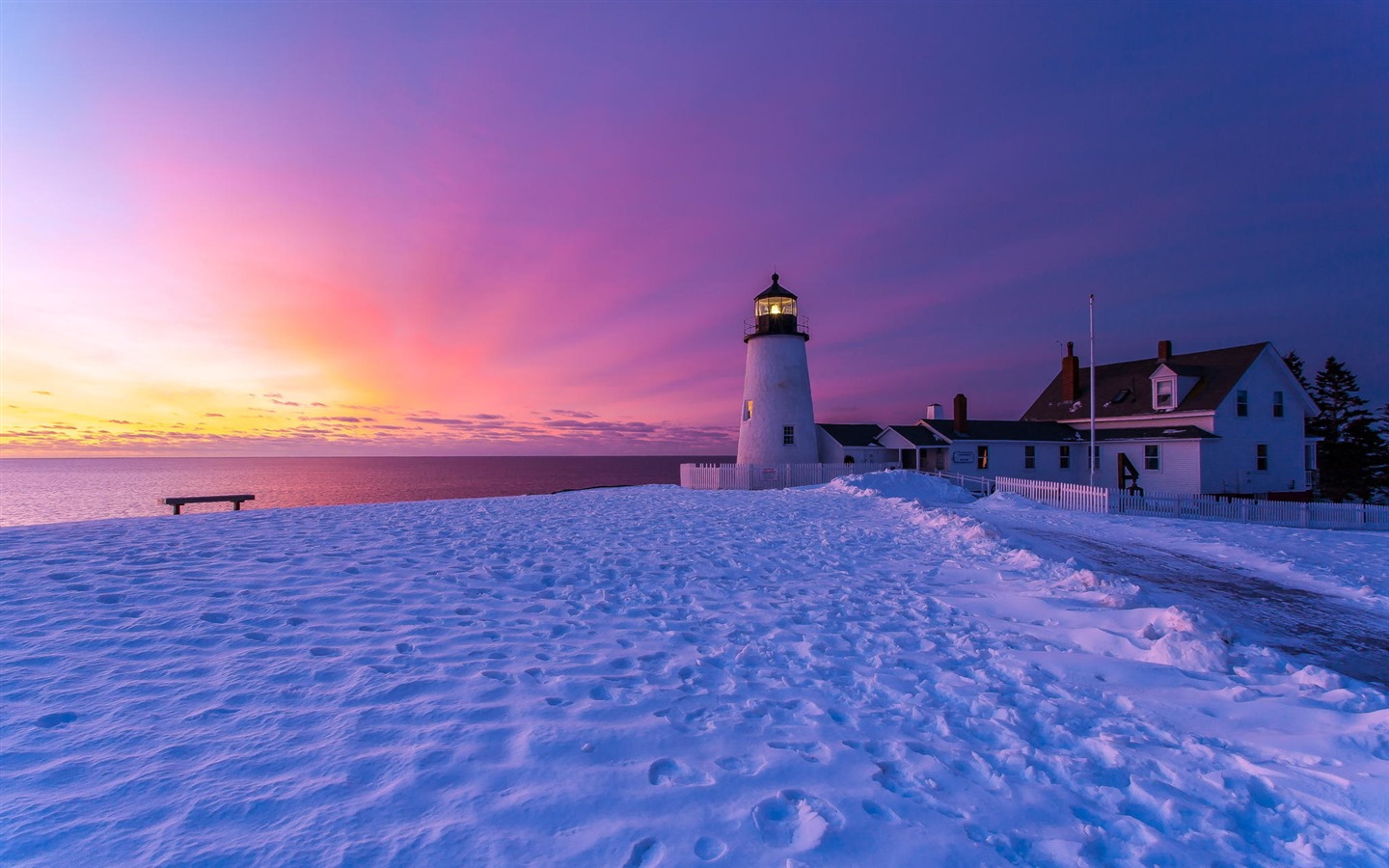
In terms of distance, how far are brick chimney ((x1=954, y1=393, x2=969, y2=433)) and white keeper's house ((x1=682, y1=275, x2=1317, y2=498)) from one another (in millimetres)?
63

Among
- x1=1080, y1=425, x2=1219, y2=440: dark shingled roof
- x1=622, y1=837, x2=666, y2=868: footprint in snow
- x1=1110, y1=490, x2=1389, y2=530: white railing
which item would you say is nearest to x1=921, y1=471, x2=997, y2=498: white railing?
x1=1110, y1=490, x2=1389, y2=530: white railing

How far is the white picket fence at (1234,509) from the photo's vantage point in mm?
18094

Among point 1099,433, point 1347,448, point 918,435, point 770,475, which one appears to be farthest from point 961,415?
point 1347,448

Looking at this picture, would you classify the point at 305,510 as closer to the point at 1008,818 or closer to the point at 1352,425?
the point at 1008,818

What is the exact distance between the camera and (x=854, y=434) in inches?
1268

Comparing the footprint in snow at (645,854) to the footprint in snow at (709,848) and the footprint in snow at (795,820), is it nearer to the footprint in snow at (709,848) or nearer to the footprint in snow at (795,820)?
the footprint in snow at (709,848)

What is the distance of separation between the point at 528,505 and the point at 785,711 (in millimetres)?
13410

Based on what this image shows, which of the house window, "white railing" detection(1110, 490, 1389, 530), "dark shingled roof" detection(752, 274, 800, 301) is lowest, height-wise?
"white railing" detection(1110, 490, 1389, 530)

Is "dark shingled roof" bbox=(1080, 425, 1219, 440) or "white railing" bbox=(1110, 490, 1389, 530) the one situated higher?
"dark shingled roof" bbox=(1080, 425, 1219, 440)

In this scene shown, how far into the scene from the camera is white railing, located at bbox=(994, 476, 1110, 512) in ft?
61.2

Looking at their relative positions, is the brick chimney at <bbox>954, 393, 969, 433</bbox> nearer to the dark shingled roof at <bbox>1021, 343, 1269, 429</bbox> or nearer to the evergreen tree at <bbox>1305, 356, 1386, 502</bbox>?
the dark shingled roof at <bbox>1021, 343, 1269, 429</bbox>

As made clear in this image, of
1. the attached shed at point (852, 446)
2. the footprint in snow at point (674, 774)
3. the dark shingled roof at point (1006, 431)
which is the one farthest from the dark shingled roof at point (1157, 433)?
the footprint in snow at point (674, 774)

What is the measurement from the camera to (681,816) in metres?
2.67

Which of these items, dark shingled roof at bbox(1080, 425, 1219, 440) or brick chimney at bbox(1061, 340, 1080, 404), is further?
brick chimney at bbox(1061, 340, 1080, 404)
